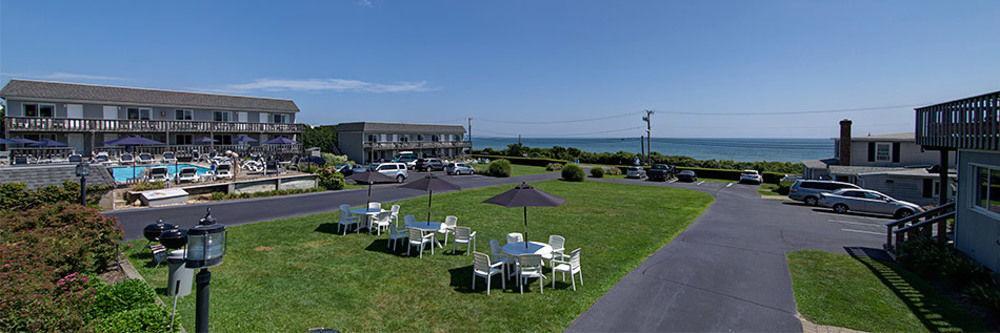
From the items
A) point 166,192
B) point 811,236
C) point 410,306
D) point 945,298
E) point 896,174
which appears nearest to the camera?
point 410,306

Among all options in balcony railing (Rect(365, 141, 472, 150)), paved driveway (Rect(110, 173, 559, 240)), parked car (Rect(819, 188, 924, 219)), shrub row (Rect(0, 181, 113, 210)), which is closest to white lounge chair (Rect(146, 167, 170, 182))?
paved driveway (Rect(110, 173, 559, 240))

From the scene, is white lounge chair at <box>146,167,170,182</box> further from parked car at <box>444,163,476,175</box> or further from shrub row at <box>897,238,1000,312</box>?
shrub row at <box>897,238,1000,312</box>

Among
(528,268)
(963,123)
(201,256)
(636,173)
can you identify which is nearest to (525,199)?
(528,268)

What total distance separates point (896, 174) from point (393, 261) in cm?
3098

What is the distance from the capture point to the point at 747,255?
13742 millimetres

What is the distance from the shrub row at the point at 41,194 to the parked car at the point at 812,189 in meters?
35.5

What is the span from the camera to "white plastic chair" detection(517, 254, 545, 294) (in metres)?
10.1

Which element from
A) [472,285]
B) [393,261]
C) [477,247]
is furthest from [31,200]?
[472,285]

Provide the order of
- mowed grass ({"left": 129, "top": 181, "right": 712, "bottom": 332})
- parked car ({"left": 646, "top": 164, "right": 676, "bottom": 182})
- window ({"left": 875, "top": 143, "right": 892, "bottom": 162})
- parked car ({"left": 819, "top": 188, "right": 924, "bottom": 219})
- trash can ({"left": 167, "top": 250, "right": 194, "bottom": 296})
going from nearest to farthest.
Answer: trash can ({"left": 167, "top": 250, "right": 194, "bottom": 296}) < mowed grass ({"left": 129, "top": 181, "right": 712, "bottom": 332}) < parked car ({"left": 819, "top": 188, "right": 924, "bottom": 219}) < window ({"left": 875, "top": 143, "right": 892, "bottom": 162}) < parked car ({"left": 646, "top": 164, "right": 676, "bottom": 182})

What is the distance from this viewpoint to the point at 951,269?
11008 mm

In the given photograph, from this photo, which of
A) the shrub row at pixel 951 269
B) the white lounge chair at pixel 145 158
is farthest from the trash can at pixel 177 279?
the white lounge chair at pixel 145 158

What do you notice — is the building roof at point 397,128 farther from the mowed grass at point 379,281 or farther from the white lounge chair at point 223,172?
the mowed grass at point 379,281

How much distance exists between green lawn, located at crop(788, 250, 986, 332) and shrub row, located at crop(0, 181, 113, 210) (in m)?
23.1

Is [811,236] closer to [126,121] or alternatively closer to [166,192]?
[166,192]
